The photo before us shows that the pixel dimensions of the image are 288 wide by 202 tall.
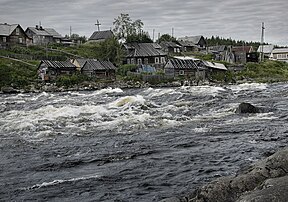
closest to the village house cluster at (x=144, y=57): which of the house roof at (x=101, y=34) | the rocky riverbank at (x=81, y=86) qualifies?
the house roof at (x=101, y=34)

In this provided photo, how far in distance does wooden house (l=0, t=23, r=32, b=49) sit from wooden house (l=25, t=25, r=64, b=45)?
29.5 ft

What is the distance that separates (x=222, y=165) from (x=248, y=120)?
986cm

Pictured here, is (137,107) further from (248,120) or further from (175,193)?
(175,193)

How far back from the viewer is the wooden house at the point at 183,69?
73.9 meters

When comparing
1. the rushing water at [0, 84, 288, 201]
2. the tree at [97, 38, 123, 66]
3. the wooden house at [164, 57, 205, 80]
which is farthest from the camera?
the tree at [97, 38, 123, 66]

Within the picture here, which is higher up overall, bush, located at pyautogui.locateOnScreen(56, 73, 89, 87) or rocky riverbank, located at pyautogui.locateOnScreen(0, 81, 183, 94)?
bush, located at pyautogui.locateOnScreen(56, 73, 89, 87)

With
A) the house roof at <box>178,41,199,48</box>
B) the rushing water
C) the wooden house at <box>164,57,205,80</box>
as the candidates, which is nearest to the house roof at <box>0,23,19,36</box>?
the wooden house at <box>164,57,205,80</box>

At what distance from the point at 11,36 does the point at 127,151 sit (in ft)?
279

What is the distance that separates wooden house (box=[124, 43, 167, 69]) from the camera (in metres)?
87.2

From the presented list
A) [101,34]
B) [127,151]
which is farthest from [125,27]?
[127,151]

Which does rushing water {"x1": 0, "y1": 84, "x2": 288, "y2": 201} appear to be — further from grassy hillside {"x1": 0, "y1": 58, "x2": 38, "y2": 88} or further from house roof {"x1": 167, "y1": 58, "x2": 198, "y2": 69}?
house roof {"x1": 167, "y1": 58, "x2": 198, "y2": 69}

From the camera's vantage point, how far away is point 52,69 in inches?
2675

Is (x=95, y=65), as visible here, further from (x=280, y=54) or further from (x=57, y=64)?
(x=280, y=54)

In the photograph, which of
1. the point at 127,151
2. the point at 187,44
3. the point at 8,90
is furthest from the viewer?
the point at 187,44
